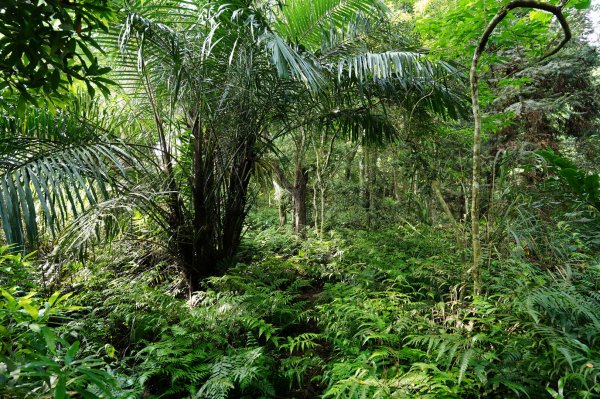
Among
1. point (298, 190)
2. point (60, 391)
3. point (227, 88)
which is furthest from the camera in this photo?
point (298, 190)

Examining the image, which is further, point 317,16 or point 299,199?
point 299,199

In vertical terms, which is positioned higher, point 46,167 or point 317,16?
point 317,16

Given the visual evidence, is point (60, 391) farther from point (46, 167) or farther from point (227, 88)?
point (227, 88)

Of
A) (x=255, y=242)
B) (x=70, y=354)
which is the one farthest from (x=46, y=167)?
(x=255, y=242)

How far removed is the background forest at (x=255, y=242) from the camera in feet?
6.57

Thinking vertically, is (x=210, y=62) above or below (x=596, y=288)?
above

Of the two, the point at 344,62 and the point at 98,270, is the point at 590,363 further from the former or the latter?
the point at 98,270

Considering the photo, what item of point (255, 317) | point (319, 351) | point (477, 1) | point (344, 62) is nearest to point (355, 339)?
point (319, 351)

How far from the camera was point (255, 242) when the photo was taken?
7.02m

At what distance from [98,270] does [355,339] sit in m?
3.67

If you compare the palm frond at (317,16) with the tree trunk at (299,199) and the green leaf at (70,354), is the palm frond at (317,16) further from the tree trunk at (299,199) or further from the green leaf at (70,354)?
the green leaf at (70,354)

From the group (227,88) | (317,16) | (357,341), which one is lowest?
(357,341)

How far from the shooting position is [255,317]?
3277 millimetres

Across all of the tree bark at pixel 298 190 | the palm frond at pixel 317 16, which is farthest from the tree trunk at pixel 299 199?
the palm frond at pixel 317 16
